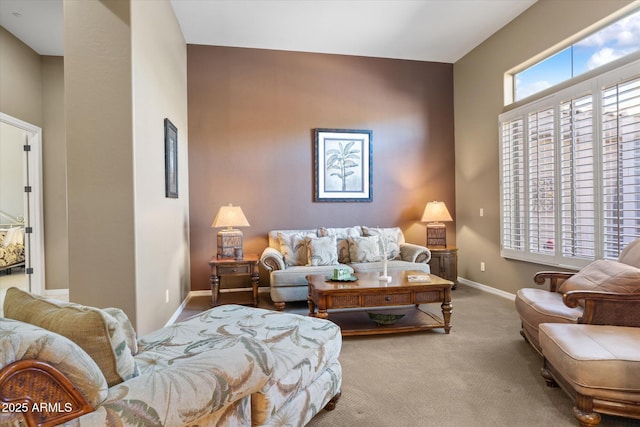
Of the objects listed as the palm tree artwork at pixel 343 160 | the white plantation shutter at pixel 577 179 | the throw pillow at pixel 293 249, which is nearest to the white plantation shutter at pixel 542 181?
the white plantation shutter at pixel 577 179

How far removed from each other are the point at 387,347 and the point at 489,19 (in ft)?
13.0

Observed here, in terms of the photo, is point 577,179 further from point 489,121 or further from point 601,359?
point 601,359

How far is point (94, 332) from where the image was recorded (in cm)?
107

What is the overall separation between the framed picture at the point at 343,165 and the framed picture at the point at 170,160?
76.5 inches

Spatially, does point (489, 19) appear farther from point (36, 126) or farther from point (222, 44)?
point (36, 126)

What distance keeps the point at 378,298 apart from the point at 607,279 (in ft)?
5.18

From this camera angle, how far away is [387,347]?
2863 millimetres

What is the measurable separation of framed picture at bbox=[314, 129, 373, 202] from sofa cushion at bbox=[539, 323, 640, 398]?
3449 millimetres

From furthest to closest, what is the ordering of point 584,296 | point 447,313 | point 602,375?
point 447,313, point 584,296, point 602,375

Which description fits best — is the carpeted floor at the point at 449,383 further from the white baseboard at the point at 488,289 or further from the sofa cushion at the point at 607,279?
the white baseboard at the point at 488,289

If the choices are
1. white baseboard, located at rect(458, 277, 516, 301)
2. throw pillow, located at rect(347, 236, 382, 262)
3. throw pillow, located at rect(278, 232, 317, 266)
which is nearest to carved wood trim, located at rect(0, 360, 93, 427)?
throw pillow, located at rect(278, 232, 317, 266)

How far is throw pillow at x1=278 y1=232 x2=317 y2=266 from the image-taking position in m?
4.39

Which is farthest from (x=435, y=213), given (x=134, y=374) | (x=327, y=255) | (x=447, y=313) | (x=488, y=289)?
(x=134, y=374)

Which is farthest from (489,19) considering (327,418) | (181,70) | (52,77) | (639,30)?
(52,77)
